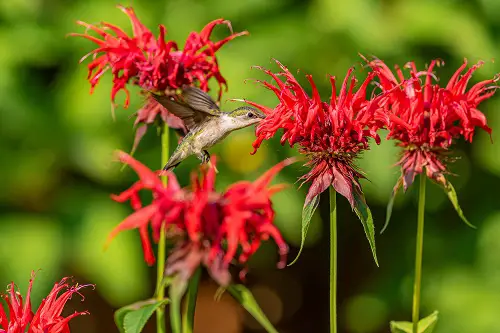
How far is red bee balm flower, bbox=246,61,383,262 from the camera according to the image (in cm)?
103

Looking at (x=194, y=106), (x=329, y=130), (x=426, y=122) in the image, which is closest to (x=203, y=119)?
(x=194, y=106)

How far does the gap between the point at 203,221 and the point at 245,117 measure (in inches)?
11.0

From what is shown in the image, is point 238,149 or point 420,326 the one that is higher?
point 238,149

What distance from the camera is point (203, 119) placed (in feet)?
3.71

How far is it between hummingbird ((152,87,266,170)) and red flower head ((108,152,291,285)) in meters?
0.22

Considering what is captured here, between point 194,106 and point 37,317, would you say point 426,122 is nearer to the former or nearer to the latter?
point 194,106

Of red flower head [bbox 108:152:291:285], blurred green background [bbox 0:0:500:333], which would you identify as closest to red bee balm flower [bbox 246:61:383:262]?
red flower head [bbox 108:152:291:285]

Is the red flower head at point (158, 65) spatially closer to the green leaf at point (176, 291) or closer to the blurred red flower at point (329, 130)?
the blurred red flower at point (329, 130)

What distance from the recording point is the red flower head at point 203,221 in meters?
0.82

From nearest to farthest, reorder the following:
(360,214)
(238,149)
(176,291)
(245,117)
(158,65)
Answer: (176,291) < (360,214) < (245,117) < (158,65) < (238,149)

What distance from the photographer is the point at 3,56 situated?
8.25 ft

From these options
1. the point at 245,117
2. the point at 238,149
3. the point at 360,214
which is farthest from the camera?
the point at 238,149

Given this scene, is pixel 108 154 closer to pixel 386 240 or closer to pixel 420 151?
pixel 386 240

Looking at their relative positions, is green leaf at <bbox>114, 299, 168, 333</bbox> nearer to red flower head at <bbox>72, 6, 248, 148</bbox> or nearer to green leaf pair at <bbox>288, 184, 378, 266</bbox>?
green leaf pair at <bbox>288, 184, 378, 266</bbox>
